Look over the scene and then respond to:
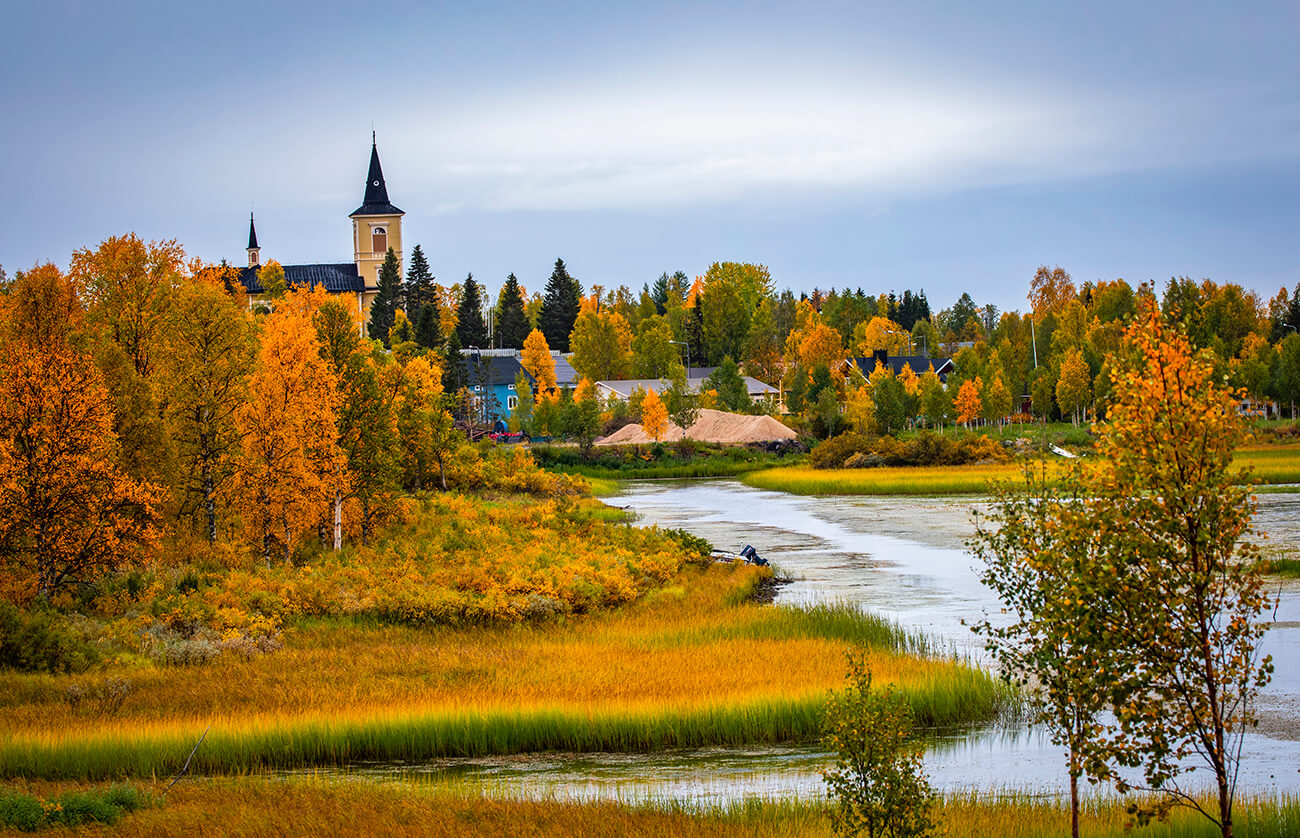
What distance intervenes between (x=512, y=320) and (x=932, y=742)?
509ft

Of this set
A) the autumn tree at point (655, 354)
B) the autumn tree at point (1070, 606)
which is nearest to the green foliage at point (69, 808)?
the autumn tree at point (1070, 606)

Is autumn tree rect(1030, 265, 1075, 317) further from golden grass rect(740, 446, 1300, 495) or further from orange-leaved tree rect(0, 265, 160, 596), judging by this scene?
orange-leaved tree rect(0, 265, 160, 596)

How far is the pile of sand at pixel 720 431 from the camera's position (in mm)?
106625

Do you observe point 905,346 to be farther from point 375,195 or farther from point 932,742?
point 932,742

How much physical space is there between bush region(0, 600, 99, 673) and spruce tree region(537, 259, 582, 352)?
6271 inches

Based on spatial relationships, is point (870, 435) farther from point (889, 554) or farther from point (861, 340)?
point (861, 340)

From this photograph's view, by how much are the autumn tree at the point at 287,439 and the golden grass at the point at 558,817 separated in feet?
60.2

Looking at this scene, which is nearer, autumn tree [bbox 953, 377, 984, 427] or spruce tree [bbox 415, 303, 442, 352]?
spruce tree [bbox 415, 303, 442, 352]

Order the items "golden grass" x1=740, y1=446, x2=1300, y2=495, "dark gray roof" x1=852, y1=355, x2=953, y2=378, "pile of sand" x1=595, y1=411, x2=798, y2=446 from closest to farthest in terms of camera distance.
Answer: "golden grass" x1=740, y1=446, x2=1300, y2=495 < "pile of sand" x1=595, y1=411, x2=798, y2=446 < "dark gray roof" x1=852, y1=355, x2=953, y2=378

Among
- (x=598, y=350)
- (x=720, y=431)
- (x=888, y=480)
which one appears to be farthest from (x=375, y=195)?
(x=888, y=480)

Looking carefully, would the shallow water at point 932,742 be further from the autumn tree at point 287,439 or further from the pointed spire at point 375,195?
the pointed spire at point 375,195

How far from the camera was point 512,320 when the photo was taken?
554 ft

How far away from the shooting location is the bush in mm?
21078

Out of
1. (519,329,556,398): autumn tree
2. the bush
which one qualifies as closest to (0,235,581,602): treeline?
the bush
